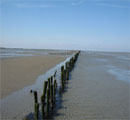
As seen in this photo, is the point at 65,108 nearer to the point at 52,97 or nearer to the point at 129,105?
the point at 52,97

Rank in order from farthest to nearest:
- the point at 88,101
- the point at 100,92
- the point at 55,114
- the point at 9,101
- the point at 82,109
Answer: the point at 100,92 < the point at 88,101 < the point at 9,101 < the point at 82,109 < the point at 55,114

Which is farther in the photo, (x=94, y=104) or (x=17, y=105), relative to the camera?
(x=94, y=104)

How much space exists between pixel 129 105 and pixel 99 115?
2.03m

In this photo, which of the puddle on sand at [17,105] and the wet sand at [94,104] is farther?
the wet sand at [94,104]

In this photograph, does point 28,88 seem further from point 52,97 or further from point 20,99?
point 52,97

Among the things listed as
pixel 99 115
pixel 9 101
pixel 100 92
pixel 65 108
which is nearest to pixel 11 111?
pixel 9 101

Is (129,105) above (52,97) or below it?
below

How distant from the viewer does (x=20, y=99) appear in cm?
628

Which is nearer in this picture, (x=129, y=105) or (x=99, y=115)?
(x=99, y=115)

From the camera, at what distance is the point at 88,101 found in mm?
6402

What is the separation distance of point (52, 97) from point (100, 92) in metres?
3.55

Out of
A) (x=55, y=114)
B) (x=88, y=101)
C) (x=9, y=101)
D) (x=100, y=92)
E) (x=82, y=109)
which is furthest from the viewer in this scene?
(x=100, y=92)

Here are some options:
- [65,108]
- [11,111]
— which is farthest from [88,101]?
[11,111]

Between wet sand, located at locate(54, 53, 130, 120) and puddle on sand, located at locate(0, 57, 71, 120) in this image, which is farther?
wet sand, located at locate(54, 53, 130, 120)
